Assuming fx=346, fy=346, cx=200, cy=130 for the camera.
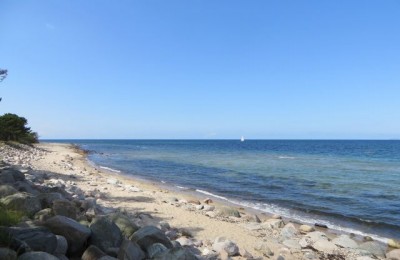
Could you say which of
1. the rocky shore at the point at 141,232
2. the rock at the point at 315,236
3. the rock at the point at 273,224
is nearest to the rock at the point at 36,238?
the rocky shore at the point at 141,232

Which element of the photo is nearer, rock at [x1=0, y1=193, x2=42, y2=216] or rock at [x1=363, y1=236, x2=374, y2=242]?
rock at [x1=0, y1=193, x2=42, y2=216]

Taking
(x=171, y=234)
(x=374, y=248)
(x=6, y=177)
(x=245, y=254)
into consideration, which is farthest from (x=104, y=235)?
(x=374, y=248)

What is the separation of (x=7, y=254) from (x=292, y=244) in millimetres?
7816

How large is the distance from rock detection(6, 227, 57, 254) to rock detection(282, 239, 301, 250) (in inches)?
267

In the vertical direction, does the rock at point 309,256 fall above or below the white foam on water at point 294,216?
above

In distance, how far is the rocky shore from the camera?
552cm

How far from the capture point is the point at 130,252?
5812 mm

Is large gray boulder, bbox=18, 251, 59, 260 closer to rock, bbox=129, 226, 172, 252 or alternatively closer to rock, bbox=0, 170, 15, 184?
rock, bbox=129, 226, 172, 252

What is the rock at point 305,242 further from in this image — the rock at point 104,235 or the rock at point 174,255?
the rock at point 104,235

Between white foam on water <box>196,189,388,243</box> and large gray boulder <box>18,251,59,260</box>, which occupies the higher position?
large gray boulder <box>18,251,59,260</box>

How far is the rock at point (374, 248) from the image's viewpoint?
10.1 m

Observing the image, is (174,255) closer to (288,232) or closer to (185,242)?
(185,242)

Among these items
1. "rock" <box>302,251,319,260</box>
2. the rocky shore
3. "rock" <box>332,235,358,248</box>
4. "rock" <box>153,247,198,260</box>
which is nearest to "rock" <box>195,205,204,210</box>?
the rocky shore

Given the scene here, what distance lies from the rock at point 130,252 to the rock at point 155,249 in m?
0.18
